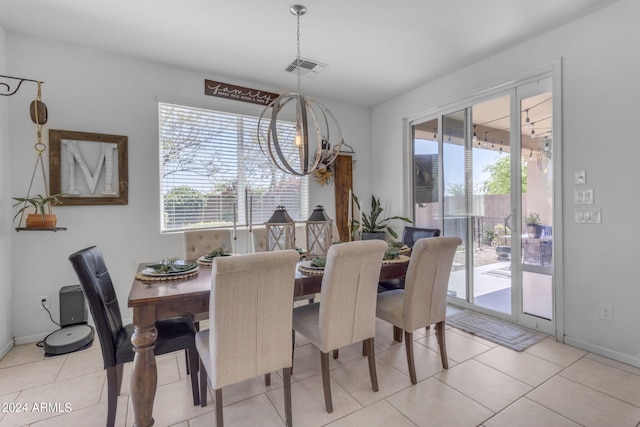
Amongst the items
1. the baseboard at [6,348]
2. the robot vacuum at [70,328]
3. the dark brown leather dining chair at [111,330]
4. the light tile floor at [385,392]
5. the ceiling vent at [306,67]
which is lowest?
the light tile floor at [385,392]

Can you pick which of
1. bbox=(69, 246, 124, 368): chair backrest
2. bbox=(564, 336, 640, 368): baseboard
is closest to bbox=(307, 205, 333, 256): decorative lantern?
bbox=(69, 246, 124, 368): chair backrest

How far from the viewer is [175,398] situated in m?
1.88

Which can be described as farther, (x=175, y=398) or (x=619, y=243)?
(x=619, y=243)

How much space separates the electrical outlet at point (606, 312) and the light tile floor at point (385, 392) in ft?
1.01

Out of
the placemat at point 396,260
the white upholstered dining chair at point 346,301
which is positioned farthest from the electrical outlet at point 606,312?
the white upholstered dining chair at point 346,301

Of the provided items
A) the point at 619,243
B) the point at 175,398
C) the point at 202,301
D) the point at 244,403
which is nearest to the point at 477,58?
the point at 619,243

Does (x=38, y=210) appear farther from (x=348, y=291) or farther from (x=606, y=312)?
(x=606, y=312)

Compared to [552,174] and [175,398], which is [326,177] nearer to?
[552,174]

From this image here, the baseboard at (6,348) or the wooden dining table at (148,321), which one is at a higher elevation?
the wooden dining table at (148,321)

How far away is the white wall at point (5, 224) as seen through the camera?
2.43 metres

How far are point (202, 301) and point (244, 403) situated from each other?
74 centimetres

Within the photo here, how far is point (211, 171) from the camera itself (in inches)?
136

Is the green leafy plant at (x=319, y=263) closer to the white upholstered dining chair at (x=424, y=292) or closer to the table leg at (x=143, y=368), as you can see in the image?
the white upholstered dining chair at (x=424, y=292)

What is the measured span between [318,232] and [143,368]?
127 cm
